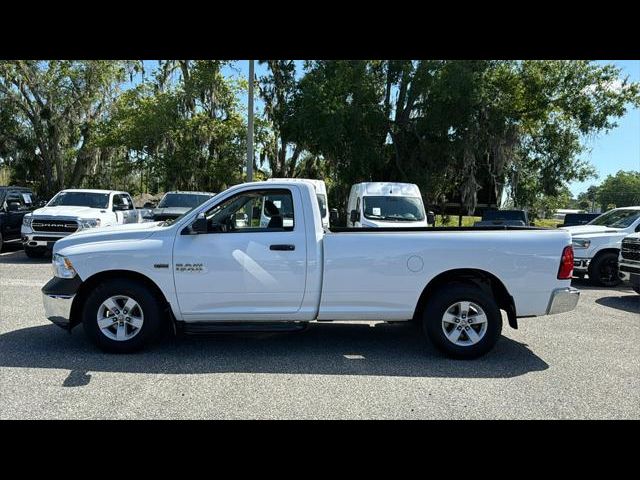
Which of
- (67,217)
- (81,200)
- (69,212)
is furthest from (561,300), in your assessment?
(81,200)

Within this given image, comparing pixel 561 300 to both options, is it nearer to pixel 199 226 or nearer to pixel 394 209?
pixel 199 226

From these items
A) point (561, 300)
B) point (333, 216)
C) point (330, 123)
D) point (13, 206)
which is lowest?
point (561, 300)

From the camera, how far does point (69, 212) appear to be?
12.8 m

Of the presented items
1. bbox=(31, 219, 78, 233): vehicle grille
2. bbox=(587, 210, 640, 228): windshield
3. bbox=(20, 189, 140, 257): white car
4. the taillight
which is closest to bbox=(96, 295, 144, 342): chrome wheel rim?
the taillight

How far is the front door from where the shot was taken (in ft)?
17.9

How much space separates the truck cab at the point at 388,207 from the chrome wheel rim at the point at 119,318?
26.4 ft

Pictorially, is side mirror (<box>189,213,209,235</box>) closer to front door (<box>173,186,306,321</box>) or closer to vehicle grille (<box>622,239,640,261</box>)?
front door (<box>173,186,306,321</box>)

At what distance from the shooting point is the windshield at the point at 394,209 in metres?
13.2

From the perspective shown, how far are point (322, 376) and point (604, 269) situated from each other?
8.84m

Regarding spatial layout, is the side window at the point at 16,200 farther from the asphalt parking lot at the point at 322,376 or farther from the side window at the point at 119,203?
Answer: the asphalt parking lot at the point at 322,376

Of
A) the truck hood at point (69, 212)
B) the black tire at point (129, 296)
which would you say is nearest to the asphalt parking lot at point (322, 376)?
the black tire at point (129, 296)

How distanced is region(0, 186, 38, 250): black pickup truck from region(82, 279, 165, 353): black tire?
971cm
